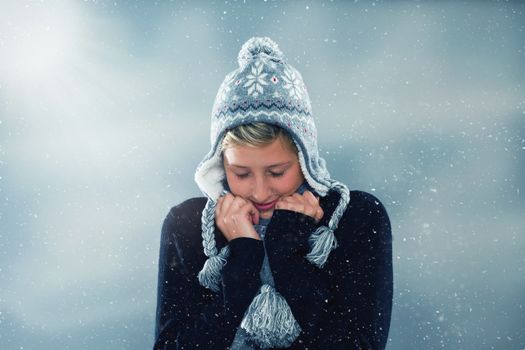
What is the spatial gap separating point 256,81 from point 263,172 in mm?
367

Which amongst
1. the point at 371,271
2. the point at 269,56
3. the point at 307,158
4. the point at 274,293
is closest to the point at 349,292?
the point at 371,271

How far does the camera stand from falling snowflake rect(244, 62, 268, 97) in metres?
2.10

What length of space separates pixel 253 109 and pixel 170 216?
53 cm

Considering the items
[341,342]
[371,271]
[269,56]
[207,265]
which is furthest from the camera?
[269,56]

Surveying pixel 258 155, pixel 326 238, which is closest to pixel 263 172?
pixel 258 155

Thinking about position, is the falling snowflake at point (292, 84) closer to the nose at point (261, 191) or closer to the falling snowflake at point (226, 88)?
the falling snowflake at point (226, 88)

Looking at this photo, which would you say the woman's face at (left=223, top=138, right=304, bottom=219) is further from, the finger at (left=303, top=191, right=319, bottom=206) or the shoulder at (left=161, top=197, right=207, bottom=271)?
the shoulder at (left=161, top=197, right=207, bottom=271)

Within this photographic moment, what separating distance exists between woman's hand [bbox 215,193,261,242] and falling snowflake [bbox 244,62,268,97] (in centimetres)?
40

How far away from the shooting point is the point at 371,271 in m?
1.93

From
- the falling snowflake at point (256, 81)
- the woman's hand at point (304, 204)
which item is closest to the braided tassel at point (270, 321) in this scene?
the woman's hand at point (304, 204)

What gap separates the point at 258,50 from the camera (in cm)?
227

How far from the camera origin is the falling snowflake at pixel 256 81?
2.10 metres

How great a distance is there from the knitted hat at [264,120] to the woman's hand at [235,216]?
0.06 metres

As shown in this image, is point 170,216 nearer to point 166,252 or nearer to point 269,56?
point 166,252
